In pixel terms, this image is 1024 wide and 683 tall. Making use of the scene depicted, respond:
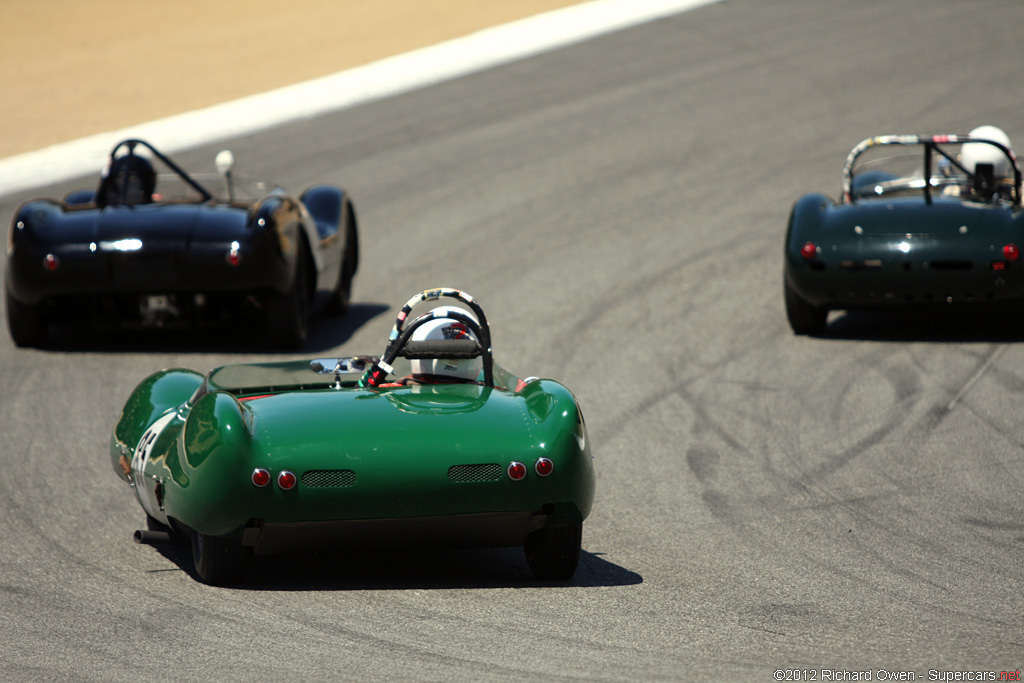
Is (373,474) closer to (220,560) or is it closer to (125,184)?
(220,560)

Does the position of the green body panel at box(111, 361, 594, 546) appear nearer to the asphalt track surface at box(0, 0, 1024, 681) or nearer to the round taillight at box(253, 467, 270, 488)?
the round taillight at box(253, 467, 270, 488)

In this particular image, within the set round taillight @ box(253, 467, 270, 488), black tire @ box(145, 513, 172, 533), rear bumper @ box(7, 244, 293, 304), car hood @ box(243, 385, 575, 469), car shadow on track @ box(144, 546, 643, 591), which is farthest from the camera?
rear bumper @ box(7, 244, 293, 304)

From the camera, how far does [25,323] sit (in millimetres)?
10227

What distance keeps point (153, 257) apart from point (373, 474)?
17.7 feet

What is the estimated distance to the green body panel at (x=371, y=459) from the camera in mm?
4832

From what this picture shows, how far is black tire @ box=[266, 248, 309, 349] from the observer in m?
10.2

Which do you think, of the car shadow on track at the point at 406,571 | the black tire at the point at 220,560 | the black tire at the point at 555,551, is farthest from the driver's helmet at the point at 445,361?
the black tire at the point at 220,560

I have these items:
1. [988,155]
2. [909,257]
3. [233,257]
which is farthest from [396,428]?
[988,155]

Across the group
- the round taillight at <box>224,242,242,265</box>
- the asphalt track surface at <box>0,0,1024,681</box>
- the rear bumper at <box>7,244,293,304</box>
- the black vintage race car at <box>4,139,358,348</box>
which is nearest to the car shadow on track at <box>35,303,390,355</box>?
the asphalt track surface at <box>0,0,1024,681</box>

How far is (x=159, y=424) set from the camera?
5.76 metres

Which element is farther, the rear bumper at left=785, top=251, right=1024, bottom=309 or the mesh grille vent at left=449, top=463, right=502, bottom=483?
the rear bumper at left=785, top=251, right=1024, bottom=309

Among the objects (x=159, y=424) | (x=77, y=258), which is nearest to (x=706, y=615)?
(x=159, y=424)

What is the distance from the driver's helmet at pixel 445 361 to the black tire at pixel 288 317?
176 inches

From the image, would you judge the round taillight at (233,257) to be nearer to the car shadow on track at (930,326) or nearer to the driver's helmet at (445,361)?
the driver's helmet at (445,361)
